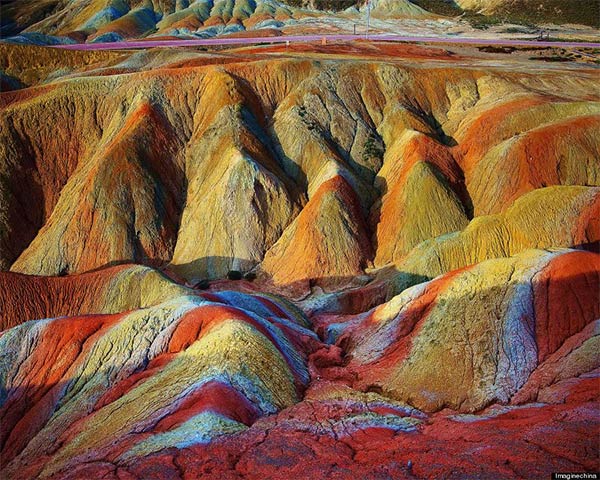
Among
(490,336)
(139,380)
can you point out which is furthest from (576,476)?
(139,380)

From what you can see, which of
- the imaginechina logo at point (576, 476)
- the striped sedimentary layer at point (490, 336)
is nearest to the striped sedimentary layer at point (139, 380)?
the striped sedimentary layer at point (490, 336)

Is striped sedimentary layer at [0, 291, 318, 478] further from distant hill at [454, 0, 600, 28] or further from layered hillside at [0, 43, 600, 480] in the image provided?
distant hill at [454, 0, 600, 28]

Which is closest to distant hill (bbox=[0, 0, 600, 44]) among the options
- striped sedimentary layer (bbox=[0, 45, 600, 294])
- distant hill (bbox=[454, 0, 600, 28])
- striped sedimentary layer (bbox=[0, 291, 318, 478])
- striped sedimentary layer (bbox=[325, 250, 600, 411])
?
distant hill (bbox=[454, 0, 600, 28])

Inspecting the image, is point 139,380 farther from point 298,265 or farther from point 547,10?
point 547,10

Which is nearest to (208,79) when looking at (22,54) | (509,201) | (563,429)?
(22,54)

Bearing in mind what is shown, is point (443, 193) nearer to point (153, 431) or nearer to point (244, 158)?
point (244, 158)

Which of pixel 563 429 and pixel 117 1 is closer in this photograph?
pixel 563 429
